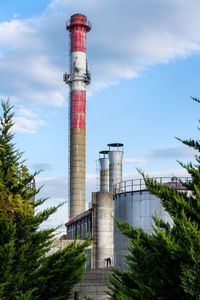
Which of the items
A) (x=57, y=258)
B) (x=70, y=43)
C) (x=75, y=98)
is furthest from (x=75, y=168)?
(x=57, y=258)

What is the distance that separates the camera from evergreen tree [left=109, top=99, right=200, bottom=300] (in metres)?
8.76

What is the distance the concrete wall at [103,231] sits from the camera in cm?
4606

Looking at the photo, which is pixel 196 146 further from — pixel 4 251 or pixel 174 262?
pixel 4 251

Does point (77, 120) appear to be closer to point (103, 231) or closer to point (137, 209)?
point (103, 231)

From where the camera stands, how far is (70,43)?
67438mm

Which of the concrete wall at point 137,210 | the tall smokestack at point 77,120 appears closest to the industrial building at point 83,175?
the tall smokestack at point 77,120

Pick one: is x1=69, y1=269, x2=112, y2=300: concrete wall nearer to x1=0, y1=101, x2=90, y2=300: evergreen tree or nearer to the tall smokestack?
x1=0, y1=101, x2=90, y2=300: evergreen tree

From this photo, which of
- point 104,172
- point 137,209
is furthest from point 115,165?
point 137,209

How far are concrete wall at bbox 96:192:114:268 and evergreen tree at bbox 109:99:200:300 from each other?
35833mm

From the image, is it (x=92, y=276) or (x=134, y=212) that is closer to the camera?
(x=92, y=276)

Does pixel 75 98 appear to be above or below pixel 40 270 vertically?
above

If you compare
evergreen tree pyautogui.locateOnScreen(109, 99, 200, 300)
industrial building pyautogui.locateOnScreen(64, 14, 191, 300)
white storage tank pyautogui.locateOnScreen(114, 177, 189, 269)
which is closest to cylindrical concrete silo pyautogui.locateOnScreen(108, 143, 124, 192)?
industrial building pyautogui.locateOnScreen(64, 14, 191, 300)

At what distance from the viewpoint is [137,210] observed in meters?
29.0

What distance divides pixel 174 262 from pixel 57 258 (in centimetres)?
472
